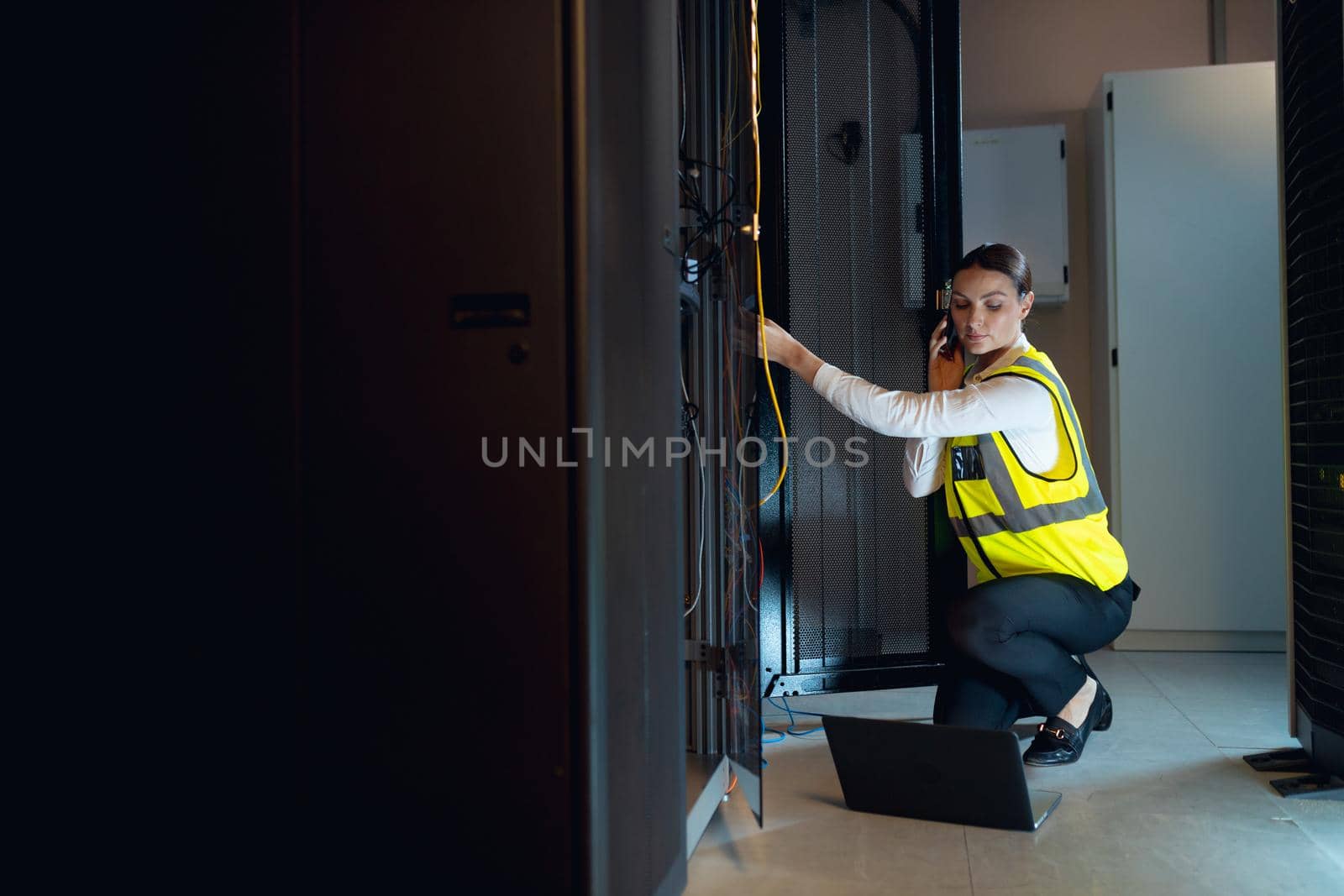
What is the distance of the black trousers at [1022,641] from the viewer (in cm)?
214

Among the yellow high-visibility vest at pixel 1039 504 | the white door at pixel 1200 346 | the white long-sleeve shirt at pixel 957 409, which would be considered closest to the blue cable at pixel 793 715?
the yellow high-visibility vest at pixel 1039 504

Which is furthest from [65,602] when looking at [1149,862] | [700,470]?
[1149,862]

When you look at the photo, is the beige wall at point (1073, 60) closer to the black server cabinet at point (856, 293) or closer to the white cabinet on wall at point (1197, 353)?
the white cabinet on wall at point (1197, 353)

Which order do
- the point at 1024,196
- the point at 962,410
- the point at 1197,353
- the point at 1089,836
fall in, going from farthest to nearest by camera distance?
the point at 1024,196 → the point at 1197,353 → the point at 962,410 → the point at 1089,836

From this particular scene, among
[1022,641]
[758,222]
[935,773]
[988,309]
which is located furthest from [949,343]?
[935,773]

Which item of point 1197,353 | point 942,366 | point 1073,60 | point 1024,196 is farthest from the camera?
point 1073,60

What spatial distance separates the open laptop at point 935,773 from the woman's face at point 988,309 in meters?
0.90

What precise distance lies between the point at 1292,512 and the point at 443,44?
76.4 inches

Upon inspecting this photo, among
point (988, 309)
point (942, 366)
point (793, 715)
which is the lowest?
point (793, 715)

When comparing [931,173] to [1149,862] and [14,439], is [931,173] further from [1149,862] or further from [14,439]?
[14,439]

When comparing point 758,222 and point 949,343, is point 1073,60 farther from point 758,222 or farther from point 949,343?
point 758,222

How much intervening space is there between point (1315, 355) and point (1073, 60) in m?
2.22

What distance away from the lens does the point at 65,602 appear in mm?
1188

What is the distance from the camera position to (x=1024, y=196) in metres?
3.61
